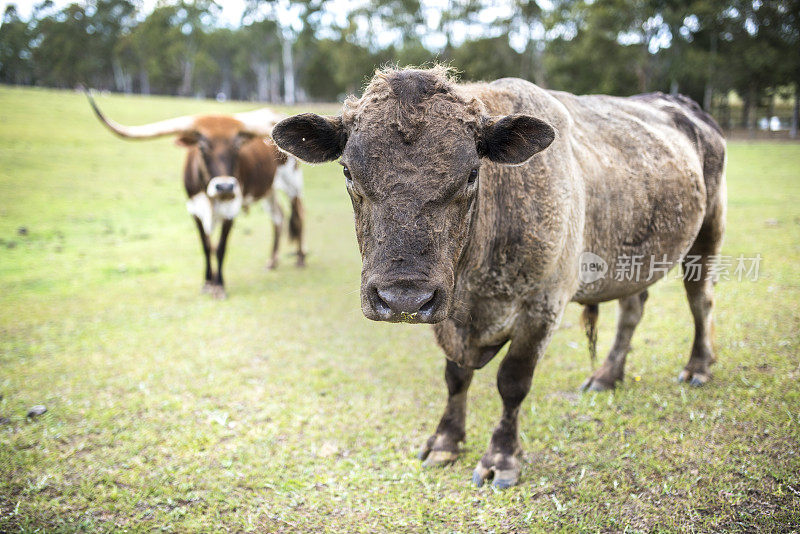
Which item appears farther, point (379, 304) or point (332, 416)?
point (332, 416)

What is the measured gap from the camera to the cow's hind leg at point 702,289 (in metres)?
4.67

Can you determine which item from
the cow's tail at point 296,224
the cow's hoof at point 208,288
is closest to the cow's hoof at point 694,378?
the cow's hoof at point 208,288

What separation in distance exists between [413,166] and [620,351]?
10.4ft

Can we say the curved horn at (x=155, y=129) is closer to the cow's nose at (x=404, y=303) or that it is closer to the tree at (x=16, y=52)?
the cow's nose at (x=404, y=303)

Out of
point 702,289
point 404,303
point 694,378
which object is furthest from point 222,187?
point 694,378

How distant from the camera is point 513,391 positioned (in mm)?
3361

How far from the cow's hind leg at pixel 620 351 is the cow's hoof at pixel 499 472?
1522 mm

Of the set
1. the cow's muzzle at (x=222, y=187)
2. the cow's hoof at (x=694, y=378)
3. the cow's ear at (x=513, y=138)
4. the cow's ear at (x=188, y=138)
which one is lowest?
the cow's hoof at (x=694, y=378)

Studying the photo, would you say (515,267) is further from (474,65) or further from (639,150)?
(474,65)

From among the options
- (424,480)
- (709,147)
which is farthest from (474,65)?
(424,480)

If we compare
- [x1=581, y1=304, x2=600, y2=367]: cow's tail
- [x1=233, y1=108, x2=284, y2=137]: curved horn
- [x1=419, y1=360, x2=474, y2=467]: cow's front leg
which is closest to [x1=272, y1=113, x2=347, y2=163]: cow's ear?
[x1=419, y1=360, x2=474, y2=467]: cow's front leg

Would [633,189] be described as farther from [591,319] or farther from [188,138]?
[188,138]

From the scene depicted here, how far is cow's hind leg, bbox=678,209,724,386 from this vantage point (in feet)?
15.3

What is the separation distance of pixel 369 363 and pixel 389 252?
3.17 metres
